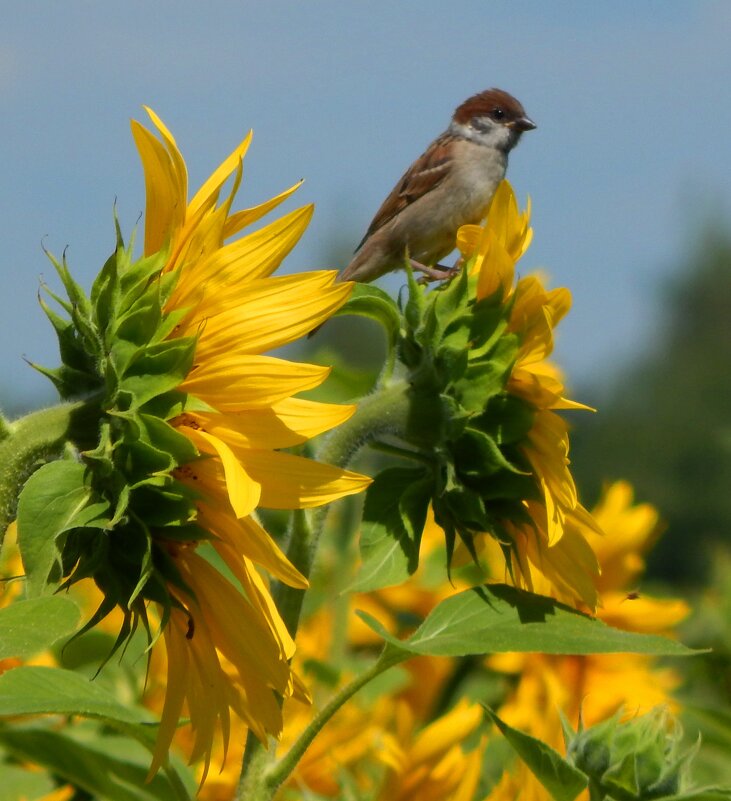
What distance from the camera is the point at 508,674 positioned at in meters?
3.36

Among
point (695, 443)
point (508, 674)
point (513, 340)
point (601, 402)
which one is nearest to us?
point (513, 340)

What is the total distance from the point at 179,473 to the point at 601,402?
62.2 metres

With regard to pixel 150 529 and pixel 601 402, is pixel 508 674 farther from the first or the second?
pixel 601 402

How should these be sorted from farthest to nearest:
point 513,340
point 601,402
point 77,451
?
1. point 601,402
2. point 513,340
3. point 77,451

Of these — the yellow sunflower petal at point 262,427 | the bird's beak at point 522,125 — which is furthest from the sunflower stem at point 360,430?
the bird's beak at point 522,125

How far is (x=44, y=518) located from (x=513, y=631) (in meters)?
0.61

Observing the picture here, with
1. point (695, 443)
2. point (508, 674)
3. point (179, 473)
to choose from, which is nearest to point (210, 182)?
point (179, 473)

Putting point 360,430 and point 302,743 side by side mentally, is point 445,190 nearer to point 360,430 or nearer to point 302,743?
point 360,430

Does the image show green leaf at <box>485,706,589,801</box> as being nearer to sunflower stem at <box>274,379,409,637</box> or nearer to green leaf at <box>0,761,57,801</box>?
sunflower stem at <box>274,379,409,637</box>

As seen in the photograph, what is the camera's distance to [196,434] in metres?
1.51

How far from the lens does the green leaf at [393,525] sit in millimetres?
1798

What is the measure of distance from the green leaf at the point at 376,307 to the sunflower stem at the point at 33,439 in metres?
0.43

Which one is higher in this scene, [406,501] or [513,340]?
[513,340]

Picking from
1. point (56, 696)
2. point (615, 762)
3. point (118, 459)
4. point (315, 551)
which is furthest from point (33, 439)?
point (615, 762)
